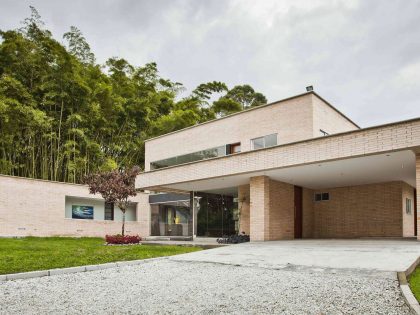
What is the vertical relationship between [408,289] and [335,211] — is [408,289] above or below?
below

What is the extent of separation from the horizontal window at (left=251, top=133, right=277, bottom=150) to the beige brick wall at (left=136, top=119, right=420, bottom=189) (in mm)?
2281

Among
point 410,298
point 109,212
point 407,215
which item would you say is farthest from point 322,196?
point 109,212

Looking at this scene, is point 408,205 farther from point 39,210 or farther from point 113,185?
point 39,210

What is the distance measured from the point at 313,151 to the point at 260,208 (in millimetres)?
3640

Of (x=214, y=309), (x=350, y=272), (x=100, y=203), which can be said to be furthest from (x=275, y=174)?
(x=100, y=203)

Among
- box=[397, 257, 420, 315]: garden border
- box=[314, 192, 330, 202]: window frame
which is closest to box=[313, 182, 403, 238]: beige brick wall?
box=[314, 192, 330, 202]: window frame

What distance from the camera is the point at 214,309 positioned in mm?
4660

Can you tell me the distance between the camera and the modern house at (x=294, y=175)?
1213 centimetres

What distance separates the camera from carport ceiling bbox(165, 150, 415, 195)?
12242mm

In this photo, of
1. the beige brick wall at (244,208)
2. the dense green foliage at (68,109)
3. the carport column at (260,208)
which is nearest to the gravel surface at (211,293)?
the carport column at (260,208)

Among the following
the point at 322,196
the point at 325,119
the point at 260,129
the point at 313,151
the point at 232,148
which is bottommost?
the point at 322,196

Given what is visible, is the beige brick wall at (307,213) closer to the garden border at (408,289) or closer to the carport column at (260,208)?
the carport column at (260,208)

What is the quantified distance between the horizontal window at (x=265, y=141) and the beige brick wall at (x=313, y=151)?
2.28 meters

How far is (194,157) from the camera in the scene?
65.0ft
